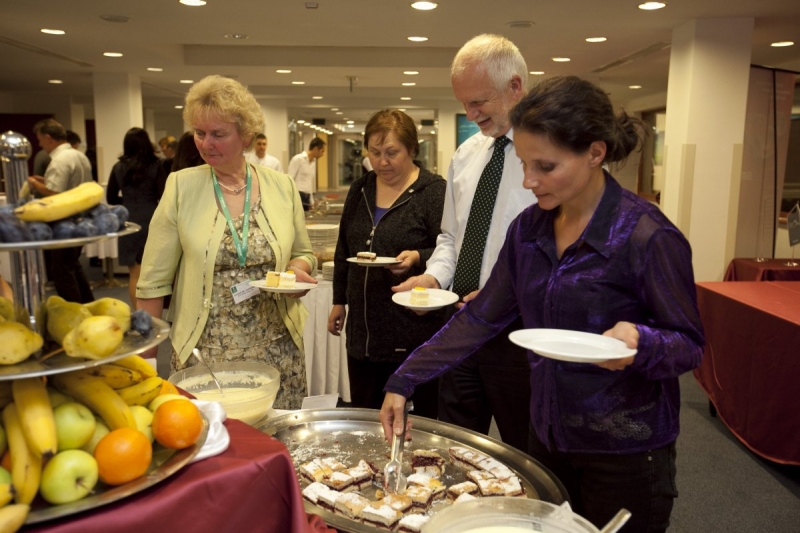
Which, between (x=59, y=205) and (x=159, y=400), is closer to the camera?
(x=59, y=205)

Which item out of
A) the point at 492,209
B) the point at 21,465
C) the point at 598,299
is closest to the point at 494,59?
the point at 492,209

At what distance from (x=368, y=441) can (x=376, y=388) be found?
3.46 ft

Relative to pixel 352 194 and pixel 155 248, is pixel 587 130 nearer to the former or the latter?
pixel 155 248

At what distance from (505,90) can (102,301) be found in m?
1.24

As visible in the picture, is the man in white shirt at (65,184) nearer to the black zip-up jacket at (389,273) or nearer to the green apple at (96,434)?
the black zip-up jacket at (389,273)

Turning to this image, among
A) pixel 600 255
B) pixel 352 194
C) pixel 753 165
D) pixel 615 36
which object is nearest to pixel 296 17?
pixel 615 36

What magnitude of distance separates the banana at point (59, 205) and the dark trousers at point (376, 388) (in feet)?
5.56

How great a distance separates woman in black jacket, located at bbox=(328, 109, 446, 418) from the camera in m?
2.40

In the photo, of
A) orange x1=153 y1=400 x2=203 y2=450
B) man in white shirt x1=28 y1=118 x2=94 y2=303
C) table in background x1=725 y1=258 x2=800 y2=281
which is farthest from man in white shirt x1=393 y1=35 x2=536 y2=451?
man in white shirt x1=28 y1=118 x2=94 y2=303

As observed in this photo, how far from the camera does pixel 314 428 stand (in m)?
1.48

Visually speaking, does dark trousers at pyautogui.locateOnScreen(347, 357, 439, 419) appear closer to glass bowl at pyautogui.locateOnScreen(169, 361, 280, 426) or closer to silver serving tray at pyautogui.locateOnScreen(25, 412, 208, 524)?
glass bowl at pyautogui.locateOnScreen(169, 361, 280, 426)

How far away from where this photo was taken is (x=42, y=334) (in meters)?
0.88

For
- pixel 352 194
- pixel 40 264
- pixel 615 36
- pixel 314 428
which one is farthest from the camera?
pixel 615 36

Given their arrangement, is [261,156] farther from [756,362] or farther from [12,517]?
[12,517]
